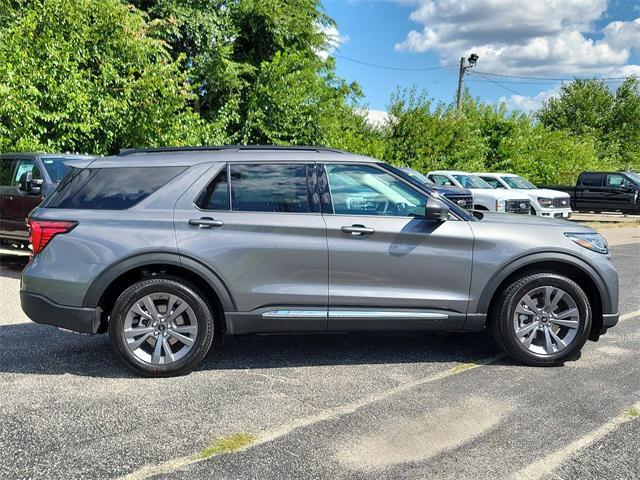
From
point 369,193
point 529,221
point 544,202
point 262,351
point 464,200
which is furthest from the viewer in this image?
point 544,202

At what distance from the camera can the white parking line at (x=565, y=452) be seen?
2953 millimetres

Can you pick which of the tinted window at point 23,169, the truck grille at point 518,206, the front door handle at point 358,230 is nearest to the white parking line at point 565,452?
the front door handle at point 358,230

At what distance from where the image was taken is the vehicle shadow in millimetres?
4645

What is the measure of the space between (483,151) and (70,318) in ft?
79.7

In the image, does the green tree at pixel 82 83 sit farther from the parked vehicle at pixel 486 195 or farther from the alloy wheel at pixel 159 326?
the alloy wheel at pixel 159 326

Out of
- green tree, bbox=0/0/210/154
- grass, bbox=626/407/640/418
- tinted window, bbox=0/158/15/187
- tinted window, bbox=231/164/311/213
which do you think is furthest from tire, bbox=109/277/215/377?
green tree, bbox=0/0/210/154

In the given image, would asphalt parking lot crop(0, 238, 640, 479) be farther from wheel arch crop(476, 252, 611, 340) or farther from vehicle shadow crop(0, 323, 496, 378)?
wheel arch crop(476, 252, 611, 340)

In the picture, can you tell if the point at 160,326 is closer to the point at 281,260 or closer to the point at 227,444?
the point at 281,260

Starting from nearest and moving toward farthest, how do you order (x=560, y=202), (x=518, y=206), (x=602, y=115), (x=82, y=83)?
1. (x=82, y=83)
2. (x=518, y=206)
3. (x=560, y=202)
4. (x=602, y=115)

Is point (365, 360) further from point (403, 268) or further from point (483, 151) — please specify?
point (483, 151)

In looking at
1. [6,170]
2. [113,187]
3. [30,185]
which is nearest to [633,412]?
[113,187]

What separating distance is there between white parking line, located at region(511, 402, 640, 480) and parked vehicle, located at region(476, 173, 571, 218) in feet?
44.5

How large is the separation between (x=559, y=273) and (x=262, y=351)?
2.59m

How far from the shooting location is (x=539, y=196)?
1673 cm
